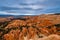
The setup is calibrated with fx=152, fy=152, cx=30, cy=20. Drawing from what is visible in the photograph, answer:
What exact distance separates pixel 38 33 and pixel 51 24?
0.58 m

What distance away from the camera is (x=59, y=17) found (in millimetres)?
5488

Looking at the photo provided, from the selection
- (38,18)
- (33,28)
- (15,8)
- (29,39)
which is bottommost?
(29,39)

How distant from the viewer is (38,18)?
5.57 m

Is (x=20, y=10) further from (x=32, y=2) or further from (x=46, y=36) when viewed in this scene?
(x=46, y=36)

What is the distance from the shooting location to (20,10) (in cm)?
571

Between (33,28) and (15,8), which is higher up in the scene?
(15,8)

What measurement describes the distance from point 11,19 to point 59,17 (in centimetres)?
177

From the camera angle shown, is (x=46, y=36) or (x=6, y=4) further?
(x=6, y=4)

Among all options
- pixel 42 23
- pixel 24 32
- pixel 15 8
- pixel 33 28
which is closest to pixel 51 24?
pixel 42 23

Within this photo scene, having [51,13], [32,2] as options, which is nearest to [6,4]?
[32,2]

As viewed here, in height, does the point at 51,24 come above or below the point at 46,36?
above

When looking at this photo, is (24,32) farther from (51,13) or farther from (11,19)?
(51,13)

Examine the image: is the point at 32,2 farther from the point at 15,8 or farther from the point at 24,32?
the point at 24,32

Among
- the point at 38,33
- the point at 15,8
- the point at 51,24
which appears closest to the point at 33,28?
the point at 38,33
